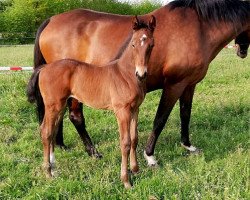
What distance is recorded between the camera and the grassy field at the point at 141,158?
11.9 feet

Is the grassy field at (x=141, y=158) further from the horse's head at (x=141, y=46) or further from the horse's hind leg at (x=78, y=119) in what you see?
the horse's head at (x=141, y=46)

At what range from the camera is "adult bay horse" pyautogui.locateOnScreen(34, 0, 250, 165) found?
15.9 ft

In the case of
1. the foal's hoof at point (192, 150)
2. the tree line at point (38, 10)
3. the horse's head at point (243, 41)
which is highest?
the horse's head at point (243, 41)

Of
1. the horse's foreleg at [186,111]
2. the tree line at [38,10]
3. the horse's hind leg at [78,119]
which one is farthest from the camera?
the tree line at [38,10]

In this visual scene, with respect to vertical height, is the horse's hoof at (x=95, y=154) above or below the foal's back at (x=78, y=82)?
below

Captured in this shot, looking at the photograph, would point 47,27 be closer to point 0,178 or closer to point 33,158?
point 33,158

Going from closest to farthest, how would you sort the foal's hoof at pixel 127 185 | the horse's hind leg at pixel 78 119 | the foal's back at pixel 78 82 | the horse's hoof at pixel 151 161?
the foal's hoof at pixel 127 185, the foal's back at pixel 78 82, the horse's hoof at pixel 151 161, the horse's hind leg at pixel 78 119

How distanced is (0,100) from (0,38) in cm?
3609

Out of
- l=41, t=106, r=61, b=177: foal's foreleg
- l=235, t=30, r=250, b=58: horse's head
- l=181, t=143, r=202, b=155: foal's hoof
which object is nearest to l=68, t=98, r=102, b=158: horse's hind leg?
l=41, t=106, r=61, b=177: foal's foreleg

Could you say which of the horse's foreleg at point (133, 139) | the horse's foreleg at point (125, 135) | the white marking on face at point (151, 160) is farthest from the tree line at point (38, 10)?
the horse's foreleg at point (125, 135)

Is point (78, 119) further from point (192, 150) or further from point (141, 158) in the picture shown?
point (192, 150)

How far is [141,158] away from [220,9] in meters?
2.23

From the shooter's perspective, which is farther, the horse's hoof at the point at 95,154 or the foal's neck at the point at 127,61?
the horse's hoof at the point at 95,154

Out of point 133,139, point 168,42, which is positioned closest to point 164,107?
point 168,42
